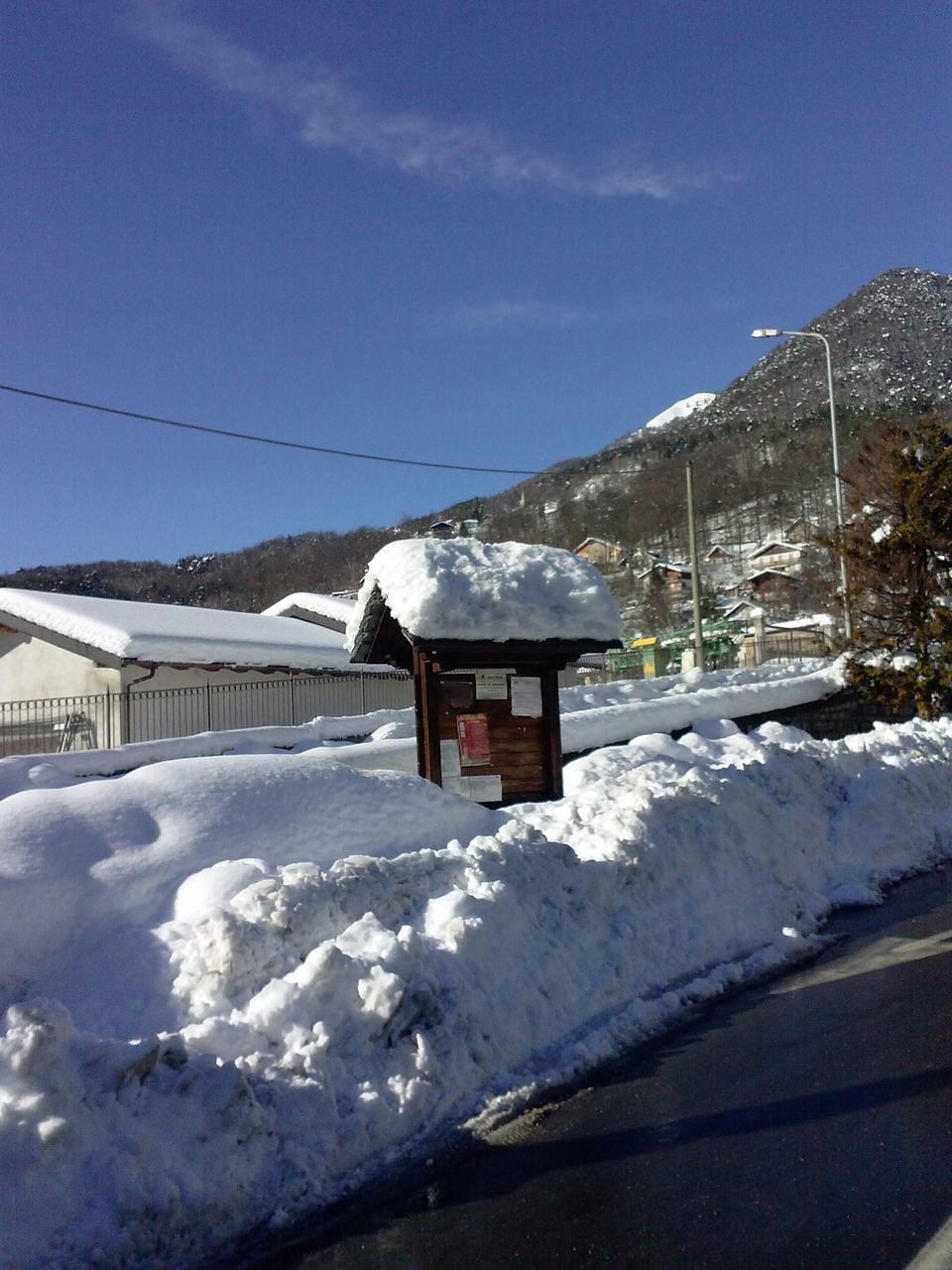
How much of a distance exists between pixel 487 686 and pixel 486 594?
3.35 feet

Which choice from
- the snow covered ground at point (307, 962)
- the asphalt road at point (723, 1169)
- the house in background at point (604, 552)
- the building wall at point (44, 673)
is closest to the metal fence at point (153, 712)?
the building wall at point (44, 673)

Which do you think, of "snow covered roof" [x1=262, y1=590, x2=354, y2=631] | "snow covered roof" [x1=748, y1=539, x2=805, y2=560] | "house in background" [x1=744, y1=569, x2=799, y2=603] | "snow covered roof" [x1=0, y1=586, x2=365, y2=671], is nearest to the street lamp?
"snow covered roof" [x1=0, y1=586, x2=365, y2=671]

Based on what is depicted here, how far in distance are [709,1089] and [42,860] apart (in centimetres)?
404

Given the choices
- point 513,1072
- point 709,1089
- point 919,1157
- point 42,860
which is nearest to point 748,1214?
point 919,1157

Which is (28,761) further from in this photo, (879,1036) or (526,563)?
(879,1036)

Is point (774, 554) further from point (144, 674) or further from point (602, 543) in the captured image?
point (144, 674)

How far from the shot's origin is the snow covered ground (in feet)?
14.0

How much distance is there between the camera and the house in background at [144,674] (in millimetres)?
21734

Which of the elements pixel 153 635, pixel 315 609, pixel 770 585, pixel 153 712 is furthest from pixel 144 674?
pixel 770 585

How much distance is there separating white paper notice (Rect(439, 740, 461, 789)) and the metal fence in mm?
11680

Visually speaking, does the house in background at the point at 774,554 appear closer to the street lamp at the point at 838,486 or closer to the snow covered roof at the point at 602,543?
the snow covered roof at the point at 602,543

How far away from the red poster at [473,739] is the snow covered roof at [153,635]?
1379 centimetres

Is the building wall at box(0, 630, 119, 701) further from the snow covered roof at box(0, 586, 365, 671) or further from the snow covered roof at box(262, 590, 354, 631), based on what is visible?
the snow covered roof at box(262, 590, 354, 631)

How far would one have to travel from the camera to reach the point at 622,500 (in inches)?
4050
